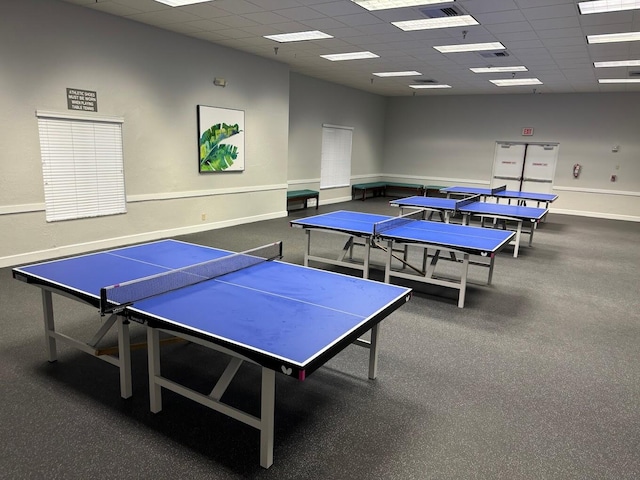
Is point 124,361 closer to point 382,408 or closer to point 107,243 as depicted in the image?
point 382,408

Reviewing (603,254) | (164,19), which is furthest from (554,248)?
(164,19)

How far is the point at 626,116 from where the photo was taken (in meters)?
11.6

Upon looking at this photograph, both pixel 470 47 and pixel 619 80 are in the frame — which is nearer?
pixel 470 47

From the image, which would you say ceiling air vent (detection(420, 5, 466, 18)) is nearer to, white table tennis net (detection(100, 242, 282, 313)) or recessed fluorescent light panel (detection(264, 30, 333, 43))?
recessed fluorescent light panel (detection(264, 30, 333, 43))

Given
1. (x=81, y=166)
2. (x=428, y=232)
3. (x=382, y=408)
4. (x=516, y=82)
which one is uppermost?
(x=516, y=82)

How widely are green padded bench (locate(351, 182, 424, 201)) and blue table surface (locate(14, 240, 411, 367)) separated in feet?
34.6

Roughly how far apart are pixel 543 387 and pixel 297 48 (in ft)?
22.5

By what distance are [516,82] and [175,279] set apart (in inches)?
427

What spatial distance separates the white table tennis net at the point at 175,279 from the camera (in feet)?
8.18

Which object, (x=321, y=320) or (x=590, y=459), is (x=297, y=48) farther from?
(x=590, y=459)

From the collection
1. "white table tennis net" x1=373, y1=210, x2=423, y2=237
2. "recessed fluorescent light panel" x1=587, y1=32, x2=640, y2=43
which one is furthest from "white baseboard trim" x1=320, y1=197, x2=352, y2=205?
"recessed fluorescent light panel" x1=587, y1=32, x2=640, y2=43

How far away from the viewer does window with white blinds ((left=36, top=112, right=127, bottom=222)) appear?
570 centimetres

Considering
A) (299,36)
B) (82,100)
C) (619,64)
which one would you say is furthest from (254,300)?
(619,64)

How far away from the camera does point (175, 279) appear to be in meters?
2.84
